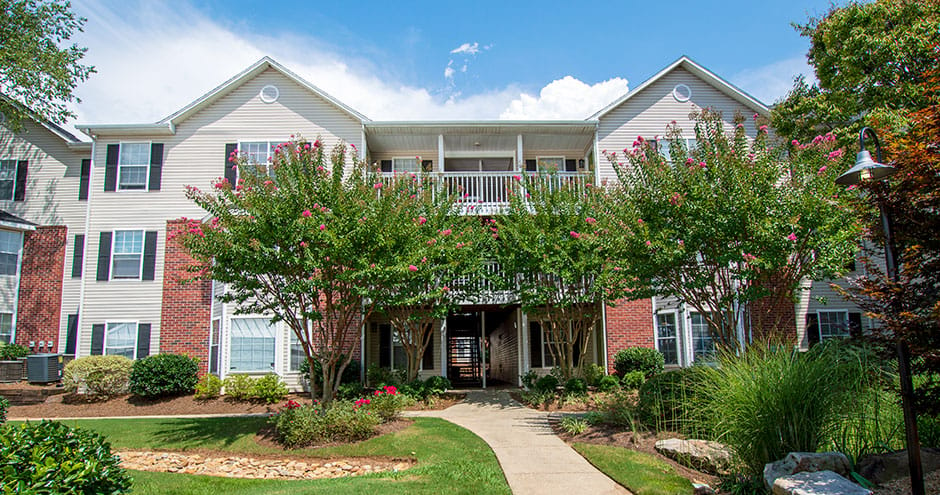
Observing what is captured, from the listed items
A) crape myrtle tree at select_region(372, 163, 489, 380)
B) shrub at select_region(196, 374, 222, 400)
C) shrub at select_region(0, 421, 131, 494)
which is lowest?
shrub at select_region(196, 374, 222, 400)

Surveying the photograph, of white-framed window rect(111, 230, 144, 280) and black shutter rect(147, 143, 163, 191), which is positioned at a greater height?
black shutter rect(147, 143, 163, 191)

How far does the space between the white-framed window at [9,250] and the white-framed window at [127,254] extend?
3331mm

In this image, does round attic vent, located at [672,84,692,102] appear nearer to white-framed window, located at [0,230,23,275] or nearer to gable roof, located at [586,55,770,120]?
gable roof, located at [586,55,770,120]

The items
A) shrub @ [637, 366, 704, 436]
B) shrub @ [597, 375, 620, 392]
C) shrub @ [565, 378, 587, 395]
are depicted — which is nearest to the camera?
shrub @ [637, 366, 704, 436]

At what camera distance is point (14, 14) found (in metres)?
20.1

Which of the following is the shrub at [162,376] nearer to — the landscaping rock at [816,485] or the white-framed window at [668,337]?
the white-framed window at [668,337]

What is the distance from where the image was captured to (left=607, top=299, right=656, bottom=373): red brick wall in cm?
1734

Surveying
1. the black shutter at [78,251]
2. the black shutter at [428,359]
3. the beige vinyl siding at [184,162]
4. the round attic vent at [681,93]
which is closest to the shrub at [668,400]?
the black shutter at [428,359]

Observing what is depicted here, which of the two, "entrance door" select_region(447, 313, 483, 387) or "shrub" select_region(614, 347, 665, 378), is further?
"entrance door" select_region(447, 313, 483, 387)

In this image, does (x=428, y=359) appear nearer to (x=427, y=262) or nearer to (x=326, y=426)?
(x=427, y=262)

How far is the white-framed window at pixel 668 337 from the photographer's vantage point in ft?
57.1

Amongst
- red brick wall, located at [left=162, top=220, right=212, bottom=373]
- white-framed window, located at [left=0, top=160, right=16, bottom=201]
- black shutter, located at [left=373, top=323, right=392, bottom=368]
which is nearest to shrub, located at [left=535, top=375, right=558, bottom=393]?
black shutter, located at [left=373, top=323, right=392, bottom=368]

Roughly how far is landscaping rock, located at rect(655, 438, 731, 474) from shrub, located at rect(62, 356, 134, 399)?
1452 cm

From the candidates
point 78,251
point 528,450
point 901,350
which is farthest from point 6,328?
point 901,350
